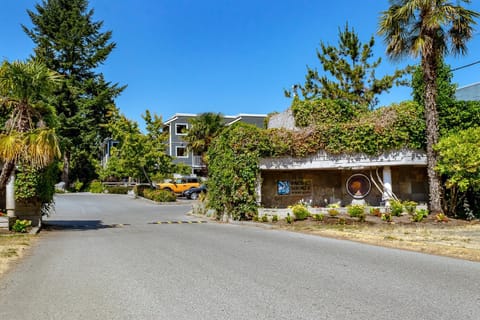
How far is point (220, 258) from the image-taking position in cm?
922

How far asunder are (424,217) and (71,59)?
45.0 meters

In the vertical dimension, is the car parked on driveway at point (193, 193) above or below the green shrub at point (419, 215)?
above

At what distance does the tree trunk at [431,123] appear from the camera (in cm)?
1756

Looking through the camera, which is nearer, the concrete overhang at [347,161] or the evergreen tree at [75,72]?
the concrete overhang at [347,161]

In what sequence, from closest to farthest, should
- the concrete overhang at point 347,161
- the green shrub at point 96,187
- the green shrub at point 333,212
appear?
the green shrub at point 333,212 < the concrete overhang at point 347,161 < the green shrub at point 96,187

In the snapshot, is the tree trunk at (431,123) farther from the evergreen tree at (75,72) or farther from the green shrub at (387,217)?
the evergreen tree at (75,72)

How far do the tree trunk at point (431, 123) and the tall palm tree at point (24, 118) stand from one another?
14260 millimetres

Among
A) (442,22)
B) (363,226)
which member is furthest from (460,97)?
(363,226)

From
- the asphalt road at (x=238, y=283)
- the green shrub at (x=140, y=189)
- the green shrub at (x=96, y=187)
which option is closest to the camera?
the asphalt road at (x=238, y=283)

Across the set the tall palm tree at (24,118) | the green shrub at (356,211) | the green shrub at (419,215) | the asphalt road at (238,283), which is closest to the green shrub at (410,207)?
the green shrub at (419,215)

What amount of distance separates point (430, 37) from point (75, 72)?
4377 cm

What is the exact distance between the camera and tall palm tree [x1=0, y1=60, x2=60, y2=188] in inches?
518

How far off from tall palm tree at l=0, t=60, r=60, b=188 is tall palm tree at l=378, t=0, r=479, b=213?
13443 mm

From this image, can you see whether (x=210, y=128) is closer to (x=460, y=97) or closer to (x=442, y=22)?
(x=460, y=97)
